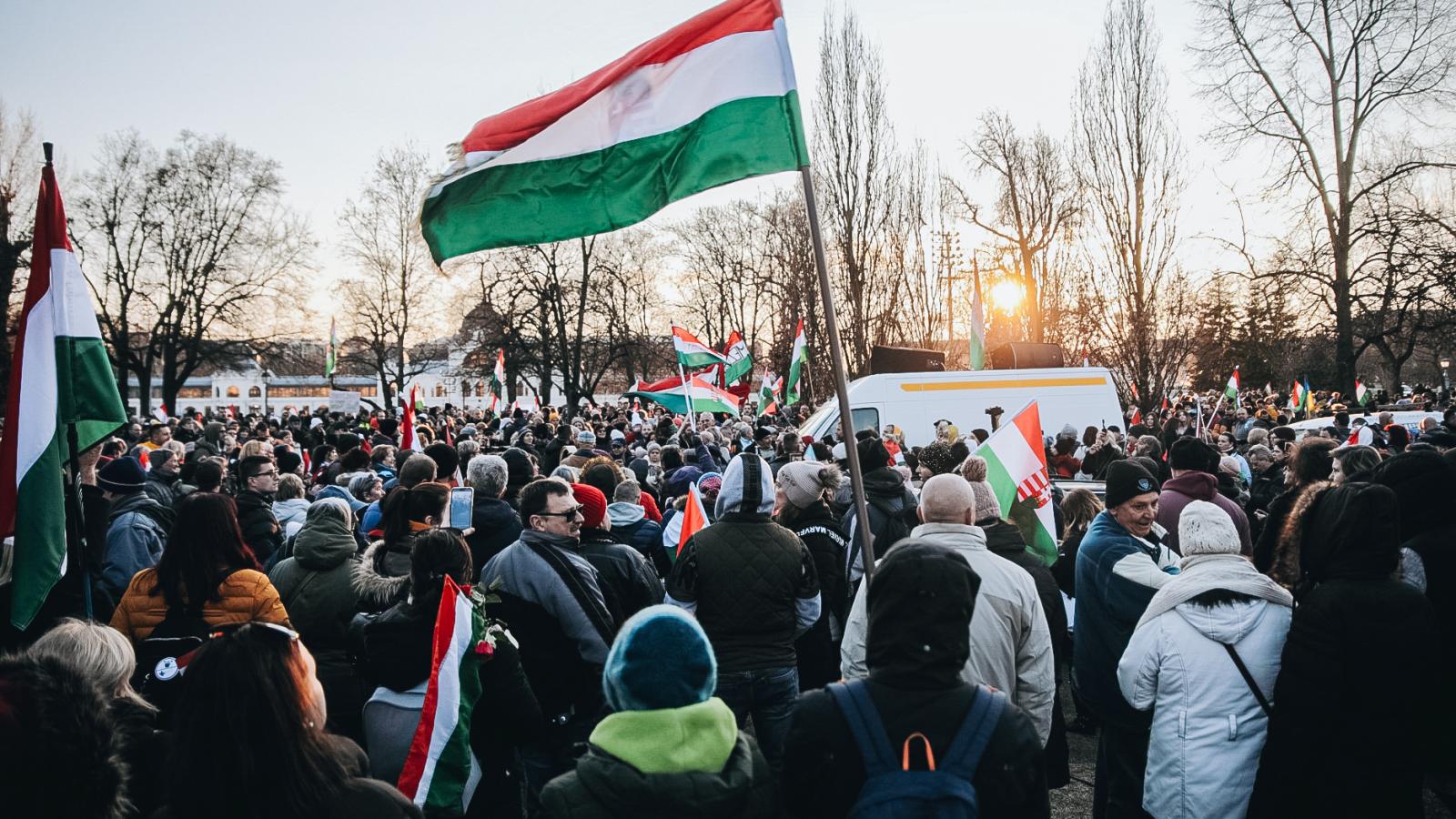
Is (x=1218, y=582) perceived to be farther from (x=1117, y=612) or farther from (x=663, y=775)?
(x=663, y=775)

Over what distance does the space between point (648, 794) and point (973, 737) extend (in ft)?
2.47

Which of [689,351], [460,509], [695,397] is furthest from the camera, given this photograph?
[695,397]

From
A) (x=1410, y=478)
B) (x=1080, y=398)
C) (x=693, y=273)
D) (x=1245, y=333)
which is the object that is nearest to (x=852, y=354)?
(x=1080, y=398)

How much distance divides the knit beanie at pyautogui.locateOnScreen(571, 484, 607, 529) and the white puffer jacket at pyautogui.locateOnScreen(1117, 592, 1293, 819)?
264 centimetres

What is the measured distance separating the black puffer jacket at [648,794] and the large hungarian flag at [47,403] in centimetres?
268

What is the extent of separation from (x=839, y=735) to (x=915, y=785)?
0.66ft

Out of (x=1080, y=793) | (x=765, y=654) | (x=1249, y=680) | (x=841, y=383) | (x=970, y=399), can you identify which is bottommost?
(x=1080, y=793)

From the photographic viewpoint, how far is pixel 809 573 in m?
4.46

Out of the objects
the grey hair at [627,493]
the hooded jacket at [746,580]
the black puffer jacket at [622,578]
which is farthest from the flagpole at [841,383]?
the grey hair at [627,493]

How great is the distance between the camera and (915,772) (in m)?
2.15

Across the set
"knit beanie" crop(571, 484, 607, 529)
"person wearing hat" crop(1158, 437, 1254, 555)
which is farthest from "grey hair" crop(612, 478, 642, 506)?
"person wearing hat" crop(1158, 437, 1254, 555)

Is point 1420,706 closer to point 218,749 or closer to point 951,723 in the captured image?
point 951,723

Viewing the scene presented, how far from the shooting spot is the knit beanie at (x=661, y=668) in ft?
7.22

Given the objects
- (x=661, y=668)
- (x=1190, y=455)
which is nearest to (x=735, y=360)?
(x=1190, y=455)
